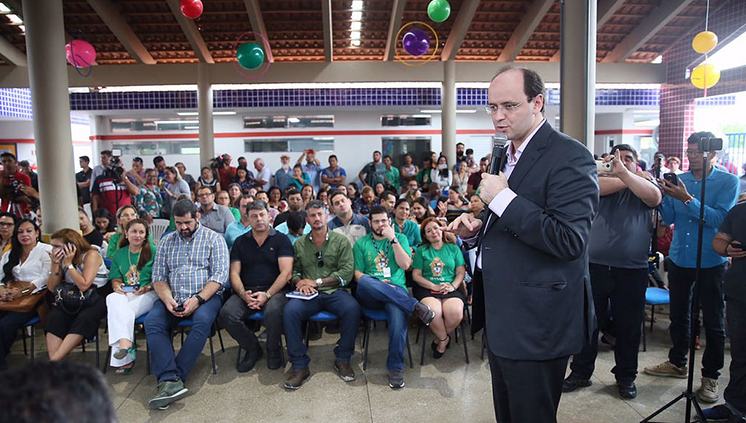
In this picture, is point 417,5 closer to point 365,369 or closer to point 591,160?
point 365,369

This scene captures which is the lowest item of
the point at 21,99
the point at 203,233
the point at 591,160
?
the point at 203,233

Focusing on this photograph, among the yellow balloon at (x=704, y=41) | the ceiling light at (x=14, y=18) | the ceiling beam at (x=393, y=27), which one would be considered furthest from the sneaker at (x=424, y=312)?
the ceiling light at (x=14, y=18)

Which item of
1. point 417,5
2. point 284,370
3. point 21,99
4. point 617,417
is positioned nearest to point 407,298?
point 284,370

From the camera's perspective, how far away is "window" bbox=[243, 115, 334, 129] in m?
12.1

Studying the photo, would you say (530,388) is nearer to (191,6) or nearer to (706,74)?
(191,6)

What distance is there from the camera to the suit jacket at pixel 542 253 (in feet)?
4.34

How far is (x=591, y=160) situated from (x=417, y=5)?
A: 7.70 m

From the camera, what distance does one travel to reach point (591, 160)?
140 centimetres

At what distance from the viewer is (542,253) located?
1403mm

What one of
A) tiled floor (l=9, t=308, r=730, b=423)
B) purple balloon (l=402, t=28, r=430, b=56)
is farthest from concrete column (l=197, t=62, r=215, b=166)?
Answer: tiled floor (l=9, t=308, r=730, b=423)

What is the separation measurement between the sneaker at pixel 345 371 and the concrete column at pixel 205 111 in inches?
261

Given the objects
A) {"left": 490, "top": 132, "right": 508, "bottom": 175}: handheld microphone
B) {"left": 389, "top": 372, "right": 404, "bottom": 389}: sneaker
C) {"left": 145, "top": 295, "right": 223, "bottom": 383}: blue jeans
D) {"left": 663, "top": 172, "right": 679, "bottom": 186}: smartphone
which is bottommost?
{"left": 389, "top": 372, "right": 404, "bottom": 389}: sneaker

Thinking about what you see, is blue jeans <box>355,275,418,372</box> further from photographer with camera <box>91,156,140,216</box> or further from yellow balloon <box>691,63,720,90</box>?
yellow balloon <box>691,63,720,90</box>

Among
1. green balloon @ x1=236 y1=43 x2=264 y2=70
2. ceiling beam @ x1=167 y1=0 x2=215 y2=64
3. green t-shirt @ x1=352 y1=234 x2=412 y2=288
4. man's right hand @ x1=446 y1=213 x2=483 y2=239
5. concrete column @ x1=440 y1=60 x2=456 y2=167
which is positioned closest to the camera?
man's right hand @ x1=446 y1=213 x2=483 y2=239
